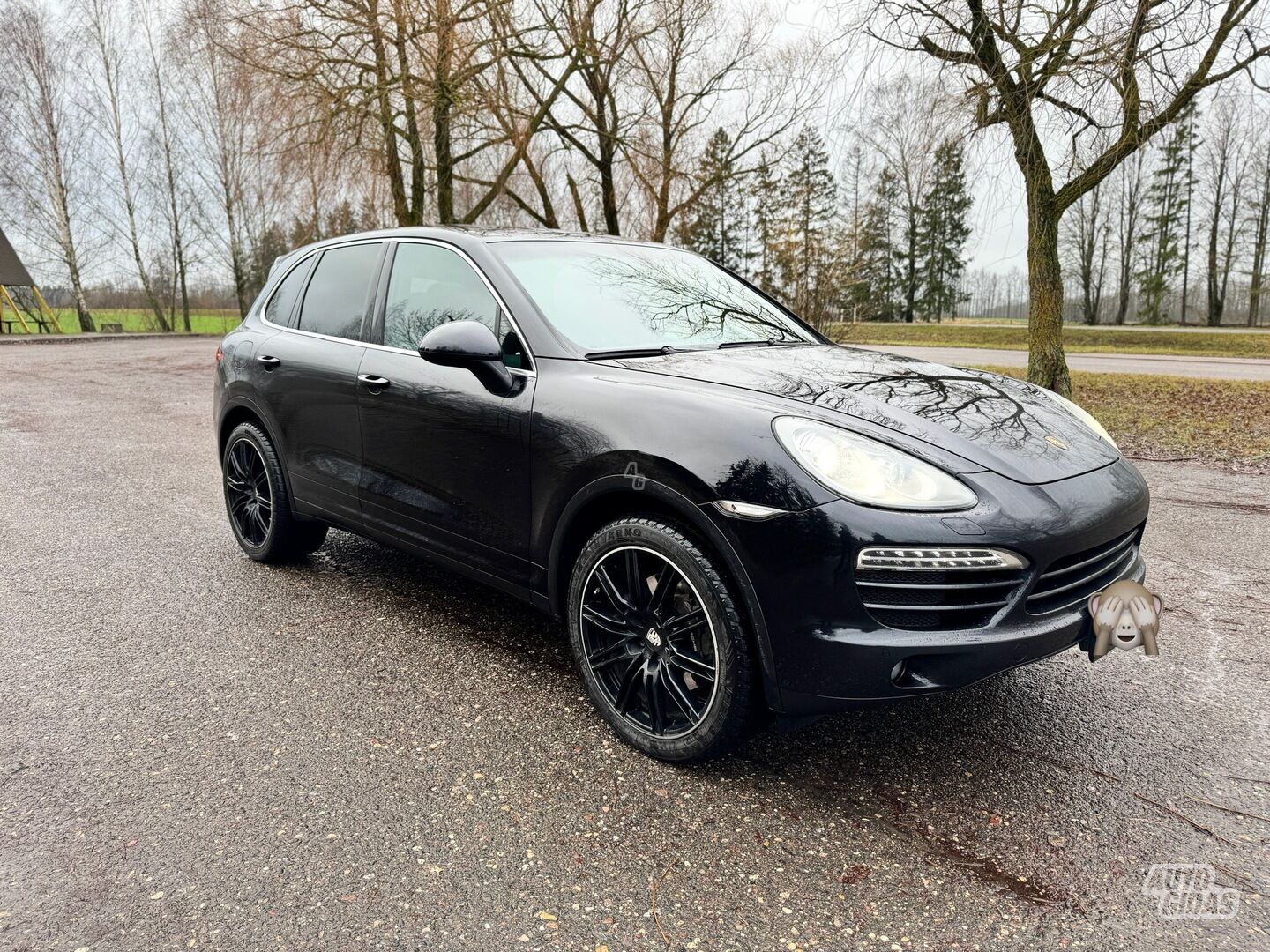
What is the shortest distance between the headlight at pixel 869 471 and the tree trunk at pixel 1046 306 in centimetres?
982

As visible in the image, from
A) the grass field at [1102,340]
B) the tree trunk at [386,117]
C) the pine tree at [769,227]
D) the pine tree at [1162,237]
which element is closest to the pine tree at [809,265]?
the pine tree at [769,227]

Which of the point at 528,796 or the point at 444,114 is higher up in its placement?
the point at 444,114

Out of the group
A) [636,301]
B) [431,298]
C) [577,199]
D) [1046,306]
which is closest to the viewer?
[636,301]

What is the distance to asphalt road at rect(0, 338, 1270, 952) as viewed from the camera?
2.08m

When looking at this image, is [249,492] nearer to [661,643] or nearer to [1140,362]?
[661,643]

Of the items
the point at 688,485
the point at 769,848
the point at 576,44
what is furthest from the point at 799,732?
the point at 576,44

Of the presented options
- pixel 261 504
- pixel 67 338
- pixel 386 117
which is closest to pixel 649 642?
pixel 261 504

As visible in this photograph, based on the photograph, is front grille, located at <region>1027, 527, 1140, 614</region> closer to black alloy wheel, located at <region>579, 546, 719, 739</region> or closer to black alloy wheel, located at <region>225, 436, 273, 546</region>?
black alloy wheel, located at <region>579, 546, 719, 739</region>

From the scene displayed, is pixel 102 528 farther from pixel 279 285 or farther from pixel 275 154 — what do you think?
pixel 275 154

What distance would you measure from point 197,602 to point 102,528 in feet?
5.88

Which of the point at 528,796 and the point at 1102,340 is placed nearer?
the point at 528,796

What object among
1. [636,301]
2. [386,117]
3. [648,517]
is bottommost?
[648,517]

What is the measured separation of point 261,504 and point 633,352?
259cm

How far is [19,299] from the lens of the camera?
3622 cm
